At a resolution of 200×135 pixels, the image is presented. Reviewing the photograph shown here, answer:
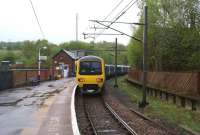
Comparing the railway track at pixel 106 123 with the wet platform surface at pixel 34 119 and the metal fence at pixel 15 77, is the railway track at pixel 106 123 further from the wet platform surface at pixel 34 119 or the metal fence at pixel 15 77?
the metal fence at pixel 15 77

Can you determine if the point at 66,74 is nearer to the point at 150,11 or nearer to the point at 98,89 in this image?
the point at 150,11

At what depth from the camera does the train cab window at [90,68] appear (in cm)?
3199

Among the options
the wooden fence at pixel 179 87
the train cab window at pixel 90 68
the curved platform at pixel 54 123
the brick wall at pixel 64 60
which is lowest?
the curved platform at pixel 54 123

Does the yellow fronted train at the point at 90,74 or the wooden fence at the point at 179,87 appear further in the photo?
the yellow fronted train at the point at 90,74

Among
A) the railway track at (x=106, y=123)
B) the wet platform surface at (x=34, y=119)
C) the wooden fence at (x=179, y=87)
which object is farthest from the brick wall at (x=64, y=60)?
the wet platform surface at (x=34, y=119)

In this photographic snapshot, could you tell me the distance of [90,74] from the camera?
3194 cm

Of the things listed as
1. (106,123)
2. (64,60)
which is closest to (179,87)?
(106,123)

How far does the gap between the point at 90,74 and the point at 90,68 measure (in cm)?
43

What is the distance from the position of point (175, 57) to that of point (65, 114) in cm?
2757

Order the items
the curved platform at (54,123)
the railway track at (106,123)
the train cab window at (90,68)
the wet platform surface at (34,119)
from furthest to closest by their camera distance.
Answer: the train cab window at (90,68) < the railway track at (106,123) < the wet platform surface at (34,119) < the curved platform at (54,123)

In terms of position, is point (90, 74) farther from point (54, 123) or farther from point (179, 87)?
point (54, 123)

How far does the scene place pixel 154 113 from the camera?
21891mm

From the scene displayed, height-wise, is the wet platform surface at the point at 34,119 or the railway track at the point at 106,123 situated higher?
the wet platform surface at the point at 34,119

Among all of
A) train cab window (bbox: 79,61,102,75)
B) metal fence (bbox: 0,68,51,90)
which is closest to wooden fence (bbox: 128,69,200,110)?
train cab window (bbox: 79,61,102,75)
